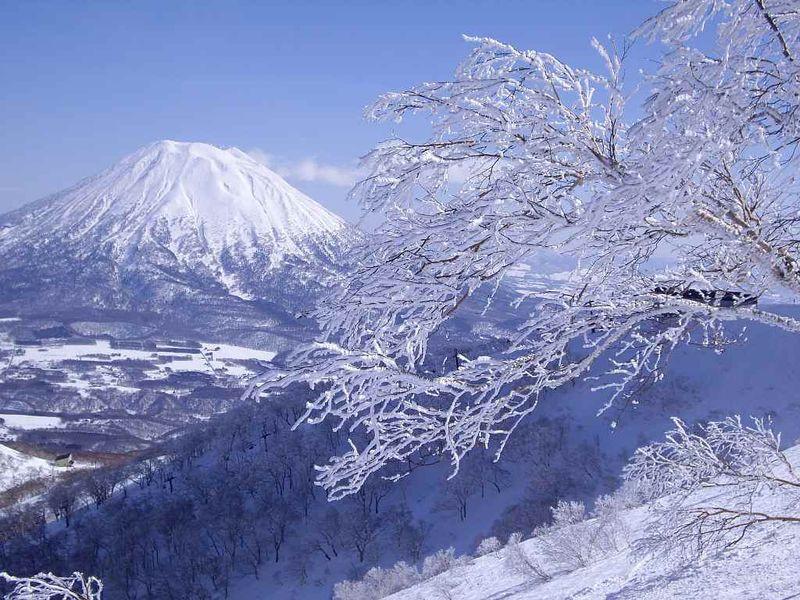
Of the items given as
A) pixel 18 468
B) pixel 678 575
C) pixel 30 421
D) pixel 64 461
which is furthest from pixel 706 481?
pixel 30 421

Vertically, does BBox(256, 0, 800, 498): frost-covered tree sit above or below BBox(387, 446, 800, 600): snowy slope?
above

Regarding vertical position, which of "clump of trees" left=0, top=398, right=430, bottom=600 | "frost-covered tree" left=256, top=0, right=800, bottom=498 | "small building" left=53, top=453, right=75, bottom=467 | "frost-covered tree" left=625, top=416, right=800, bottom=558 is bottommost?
"clump of trees" left=0, top=398, right=430, bottom=600

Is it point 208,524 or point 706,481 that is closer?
point 706,481

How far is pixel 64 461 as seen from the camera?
2584 inches

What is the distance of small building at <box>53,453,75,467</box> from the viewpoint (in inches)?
2569

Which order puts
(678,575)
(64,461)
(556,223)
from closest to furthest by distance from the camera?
(556,223) → (678,575) → (64,461)

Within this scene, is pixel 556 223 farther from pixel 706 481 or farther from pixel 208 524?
pixel 208 524

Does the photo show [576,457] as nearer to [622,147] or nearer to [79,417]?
[622,147]

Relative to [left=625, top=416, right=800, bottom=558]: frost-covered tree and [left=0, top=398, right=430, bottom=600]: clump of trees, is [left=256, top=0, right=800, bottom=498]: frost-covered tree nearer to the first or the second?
[left=625, top=416, right=800, bottom=558]: frost-covered tree

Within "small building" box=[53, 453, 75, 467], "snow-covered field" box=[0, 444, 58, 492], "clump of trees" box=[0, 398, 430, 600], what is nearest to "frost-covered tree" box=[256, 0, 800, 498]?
"clump of trees" box=[0, 398, 430, 600]

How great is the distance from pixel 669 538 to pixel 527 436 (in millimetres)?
42802

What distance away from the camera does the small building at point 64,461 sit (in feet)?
214

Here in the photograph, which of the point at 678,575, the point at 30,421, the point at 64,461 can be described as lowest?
the point at 678,575

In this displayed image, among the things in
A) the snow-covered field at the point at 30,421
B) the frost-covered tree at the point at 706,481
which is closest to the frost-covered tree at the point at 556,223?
the frost-covered tree at the point at 706,481
